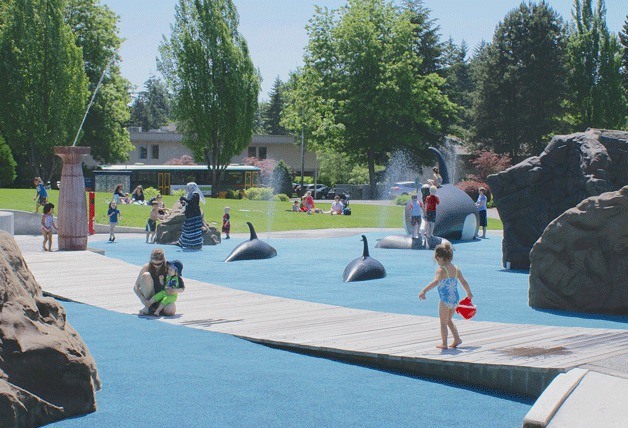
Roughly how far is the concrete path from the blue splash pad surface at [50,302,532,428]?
18 centimetres


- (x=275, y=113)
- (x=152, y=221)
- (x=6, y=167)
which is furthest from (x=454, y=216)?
(x=275, y=113)

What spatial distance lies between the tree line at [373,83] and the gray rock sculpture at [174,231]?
30230 mm

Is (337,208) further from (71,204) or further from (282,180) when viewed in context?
(282,180)

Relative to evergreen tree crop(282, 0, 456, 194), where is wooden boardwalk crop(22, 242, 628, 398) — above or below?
below

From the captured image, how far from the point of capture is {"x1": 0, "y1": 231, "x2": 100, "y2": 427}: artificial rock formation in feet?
22.1

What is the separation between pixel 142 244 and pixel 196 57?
3544 centimetres

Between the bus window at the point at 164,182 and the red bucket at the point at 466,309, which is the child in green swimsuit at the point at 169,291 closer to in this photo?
the red bucket at the point at 466,309

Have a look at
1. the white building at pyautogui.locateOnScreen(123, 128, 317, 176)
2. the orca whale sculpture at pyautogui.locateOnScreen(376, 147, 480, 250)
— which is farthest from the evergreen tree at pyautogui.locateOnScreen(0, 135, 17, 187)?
the white building at pyautogui.locateOnScreen(123, 128, 317, 176)

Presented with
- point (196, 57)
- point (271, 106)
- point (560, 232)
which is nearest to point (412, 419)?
point (560, 232)

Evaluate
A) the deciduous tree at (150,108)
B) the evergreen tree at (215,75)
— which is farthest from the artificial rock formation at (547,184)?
the deciduous tree at (150,108)

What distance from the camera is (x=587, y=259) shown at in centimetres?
1302

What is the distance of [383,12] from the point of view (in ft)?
223

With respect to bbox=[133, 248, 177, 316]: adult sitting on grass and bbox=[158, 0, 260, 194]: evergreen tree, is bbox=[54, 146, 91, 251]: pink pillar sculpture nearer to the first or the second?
bbox=[133, 248, 177, 316]: adult sitting on grass

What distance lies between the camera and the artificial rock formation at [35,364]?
6.73 m
